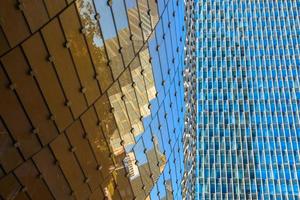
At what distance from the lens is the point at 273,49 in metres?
102

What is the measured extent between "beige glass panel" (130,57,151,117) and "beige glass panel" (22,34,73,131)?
5.56 metres

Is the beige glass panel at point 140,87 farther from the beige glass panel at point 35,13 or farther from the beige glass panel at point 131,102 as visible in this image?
the beige glass panel at point 35,13

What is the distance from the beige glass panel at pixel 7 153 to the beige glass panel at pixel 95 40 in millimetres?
4728

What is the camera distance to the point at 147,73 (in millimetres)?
28156

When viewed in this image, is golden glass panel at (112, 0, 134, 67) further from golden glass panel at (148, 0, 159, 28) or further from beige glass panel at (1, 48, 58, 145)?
beige glass panel at (1, 48, 58, 145)

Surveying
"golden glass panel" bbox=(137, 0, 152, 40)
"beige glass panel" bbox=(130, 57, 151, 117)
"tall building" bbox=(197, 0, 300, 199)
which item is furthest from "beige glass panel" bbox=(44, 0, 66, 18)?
"tall building" bbox=(197, 0, 300, 199)

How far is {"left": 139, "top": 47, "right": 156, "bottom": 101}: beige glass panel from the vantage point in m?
27.0

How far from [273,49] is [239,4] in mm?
12006

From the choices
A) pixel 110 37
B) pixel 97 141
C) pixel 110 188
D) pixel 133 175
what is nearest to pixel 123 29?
pixel 110 37

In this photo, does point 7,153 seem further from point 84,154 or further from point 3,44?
point 84,154

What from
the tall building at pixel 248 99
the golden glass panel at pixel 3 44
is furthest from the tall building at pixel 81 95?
the tall building at pixel 248 99

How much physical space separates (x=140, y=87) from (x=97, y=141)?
4491 millimetres

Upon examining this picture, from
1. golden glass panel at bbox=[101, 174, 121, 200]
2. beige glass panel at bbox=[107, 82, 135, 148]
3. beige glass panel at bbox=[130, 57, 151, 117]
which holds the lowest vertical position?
golden glass panel at bbox=[101, 174, 121, 200]

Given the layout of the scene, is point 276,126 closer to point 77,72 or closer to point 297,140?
point 297,140
